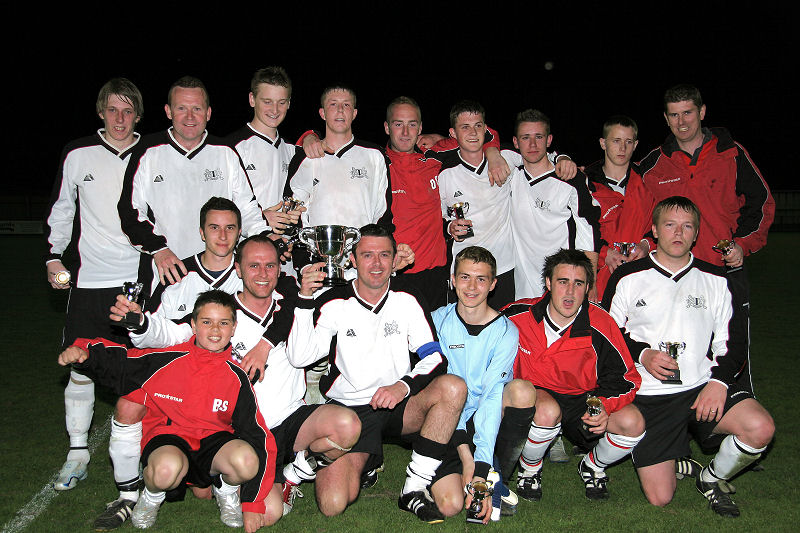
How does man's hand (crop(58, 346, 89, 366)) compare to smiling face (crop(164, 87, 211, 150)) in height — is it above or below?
below

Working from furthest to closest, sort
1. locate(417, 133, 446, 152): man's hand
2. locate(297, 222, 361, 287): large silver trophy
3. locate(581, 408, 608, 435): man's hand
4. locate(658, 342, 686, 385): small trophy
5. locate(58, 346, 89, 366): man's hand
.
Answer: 1. locate(417, 133, 446, 152): man's hand
2. locate(297, 222, 361, 287): large silver trophy
3. locate(658, 342, 686, 385): small trophy
4. locate(581, 408, 608, 435): man's hand
5. locate(58, 346, 89, 366): man's hand

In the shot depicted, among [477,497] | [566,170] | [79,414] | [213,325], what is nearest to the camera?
[477,497]

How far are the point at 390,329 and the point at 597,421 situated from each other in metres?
1.18

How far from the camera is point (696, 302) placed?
147 inches

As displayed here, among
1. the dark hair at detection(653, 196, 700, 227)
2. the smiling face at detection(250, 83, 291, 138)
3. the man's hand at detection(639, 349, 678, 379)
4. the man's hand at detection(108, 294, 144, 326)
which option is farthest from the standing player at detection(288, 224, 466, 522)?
the dark hair at detection(653, 196, 700, 227)

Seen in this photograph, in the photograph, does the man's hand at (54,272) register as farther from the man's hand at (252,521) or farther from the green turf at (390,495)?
the man's hand at (252,521)

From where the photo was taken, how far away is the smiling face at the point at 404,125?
463 centimetres

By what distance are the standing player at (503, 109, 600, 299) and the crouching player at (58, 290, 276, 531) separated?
230 centimetres

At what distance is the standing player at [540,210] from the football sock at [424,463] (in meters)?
1.79

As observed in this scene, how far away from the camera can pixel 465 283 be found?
11.6ft

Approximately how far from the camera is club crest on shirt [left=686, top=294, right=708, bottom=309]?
373 cm

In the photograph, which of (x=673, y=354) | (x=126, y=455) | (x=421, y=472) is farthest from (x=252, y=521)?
(x=673, y=354)

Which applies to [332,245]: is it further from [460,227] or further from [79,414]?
[79,414]

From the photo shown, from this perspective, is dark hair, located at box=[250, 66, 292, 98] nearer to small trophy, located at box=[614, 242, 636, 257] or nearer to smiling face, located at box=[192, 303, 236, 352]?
smiling face, located at box=[192, 303, 236, 352]
